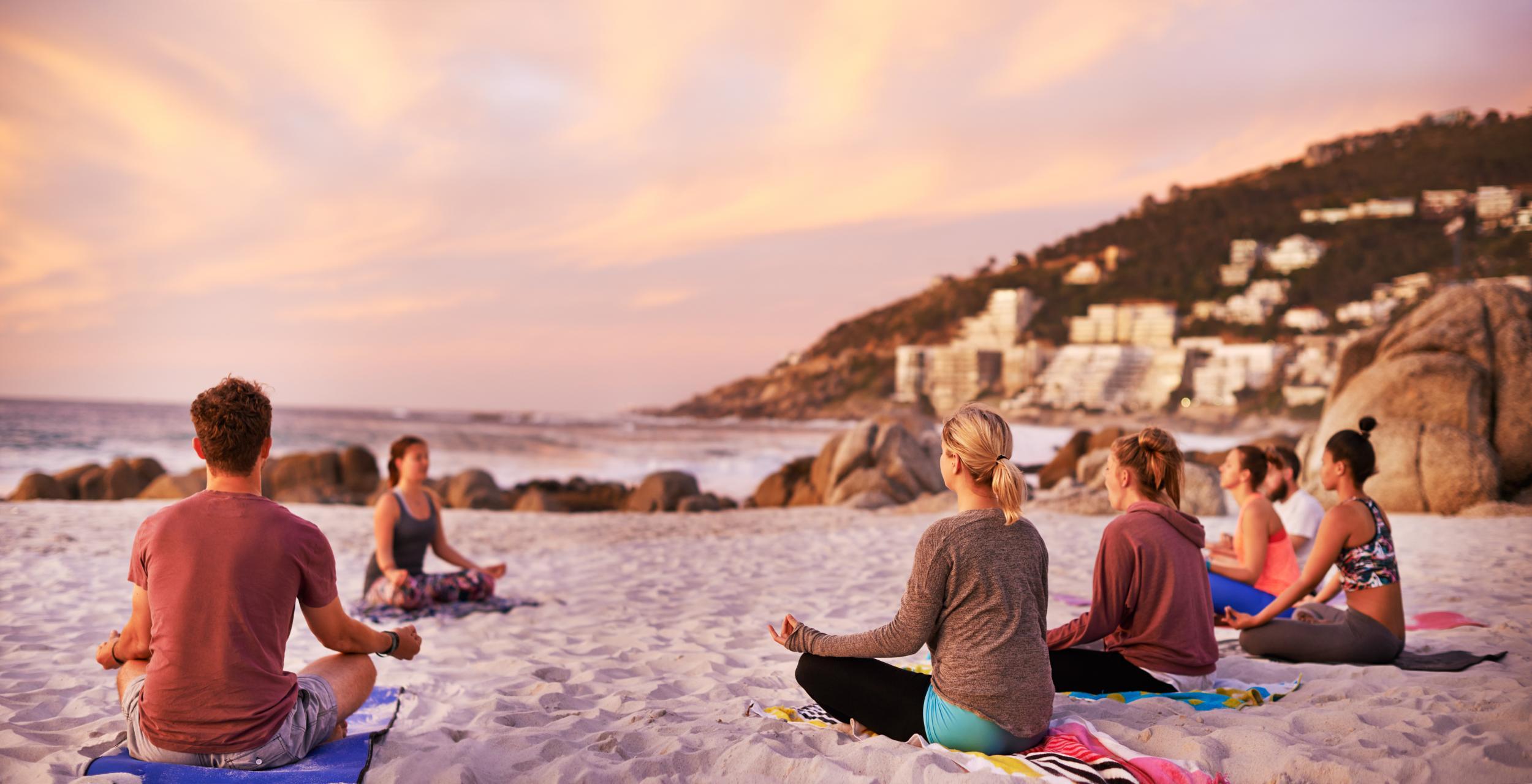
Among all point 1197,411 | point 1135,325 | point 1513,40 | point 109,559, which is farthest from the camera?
point 1135,325

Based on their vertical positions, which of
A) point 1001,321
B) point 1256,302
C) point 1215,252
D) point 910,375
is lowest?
point 910,375

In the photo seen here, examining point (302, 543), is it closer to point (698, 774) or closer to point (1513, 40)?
point (698, 774)

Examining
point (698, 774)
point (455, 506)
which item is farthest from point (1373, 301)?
point (698, 774)

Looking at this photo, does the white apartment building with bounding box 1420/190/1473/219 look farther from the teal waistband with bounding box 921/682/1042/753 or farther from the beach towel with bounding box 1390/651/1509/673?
the teal waistband with bounding box 921/682/1042/753

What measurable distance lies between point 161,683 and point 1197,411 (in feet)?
207

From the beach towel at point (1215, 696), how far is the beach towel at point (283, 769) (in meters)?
2.72

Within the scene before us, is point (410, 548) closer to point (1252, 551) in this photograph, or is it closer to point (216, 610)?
point (216, 610)

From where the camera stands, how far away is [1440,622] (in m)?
5.05

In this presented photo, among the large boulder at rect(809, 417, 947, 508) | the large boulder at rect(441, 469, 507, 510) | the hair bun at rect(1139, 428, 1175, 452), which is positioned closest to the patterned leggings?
the hair bun at rect(1139, 428, 1175, 452)

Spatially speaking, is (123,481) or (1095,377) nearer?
(123,481)

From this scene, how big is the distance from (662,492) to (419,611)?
10.5m

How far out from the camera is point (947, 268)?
84.2 m

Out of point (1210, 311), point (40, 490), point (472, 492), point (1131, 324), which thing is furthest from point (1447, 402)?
point (1210, 311)

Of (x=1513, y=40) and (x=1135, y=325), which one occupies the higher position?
(x=1513, y=40)
